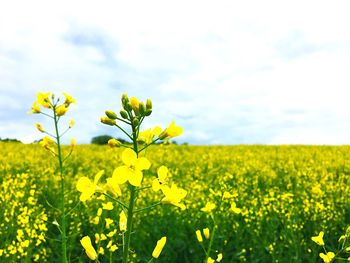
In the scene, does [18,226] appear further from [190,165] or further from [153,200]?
[190,165]

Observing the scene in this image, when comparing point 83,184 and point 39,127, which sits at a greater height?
point 39,127

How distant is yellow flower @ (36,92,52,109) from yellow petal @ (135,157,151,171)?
6.74ft

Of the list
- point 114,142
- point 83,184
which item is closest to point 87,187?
point 83,184

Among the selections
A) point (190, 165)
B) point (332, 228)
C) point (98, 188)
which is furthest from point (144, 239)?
point (190, 165)

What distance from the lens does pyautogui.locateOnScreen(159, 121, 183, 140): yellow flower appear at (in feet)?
6.61

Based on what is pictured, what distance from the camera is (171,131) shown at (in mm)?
2014

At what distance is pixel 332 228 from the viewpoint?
635 cm

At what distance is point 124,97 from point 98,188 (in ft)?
1.32

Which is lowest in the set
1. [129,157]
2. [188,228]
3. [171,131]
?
[188,228]

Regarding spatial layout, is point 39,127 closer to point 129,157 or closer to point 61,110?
point 61,110

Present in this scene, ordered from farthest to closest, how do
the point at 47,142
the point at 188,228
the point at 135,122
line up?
1. the point at 188,228
2. the point at 47,142
3. the point at 135,122

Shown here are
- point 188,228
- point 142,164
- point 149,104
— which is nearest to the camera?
point 142,164

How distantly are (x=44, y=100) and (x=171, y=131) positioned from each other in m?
1.88

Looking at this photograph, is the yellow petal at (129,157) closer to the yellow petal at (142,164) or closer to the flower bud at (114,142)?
the yellow petal at (142,164)
